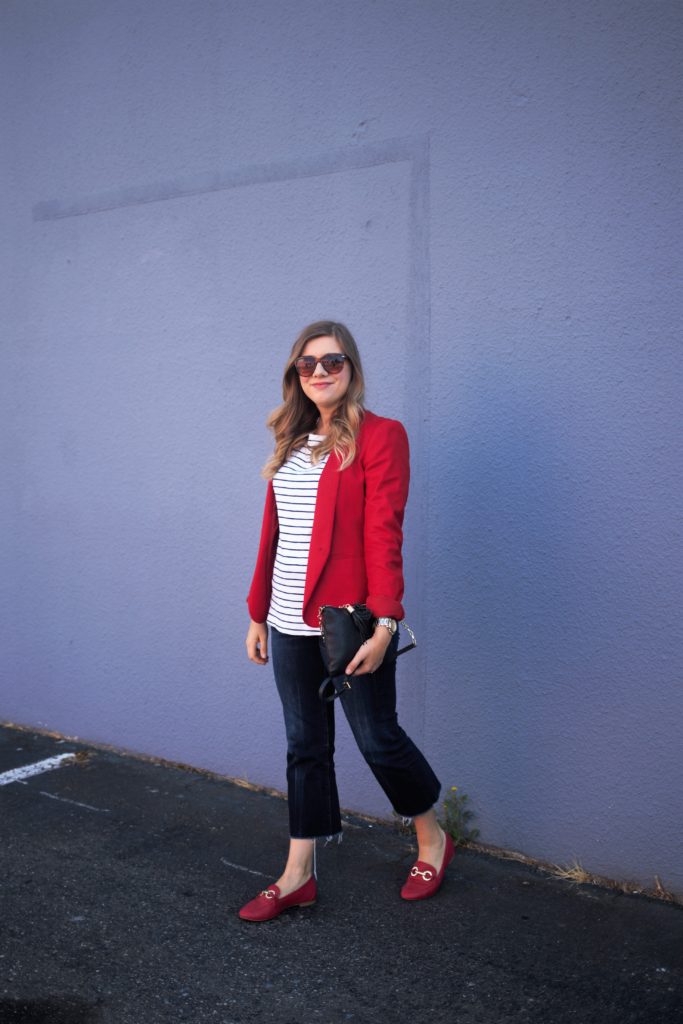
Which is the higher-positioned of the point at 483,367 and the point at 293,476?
the point at 483,367

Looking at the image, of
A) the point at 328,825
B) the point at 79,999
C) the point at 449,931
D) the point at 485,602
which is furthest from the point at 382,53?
the point at 79,999

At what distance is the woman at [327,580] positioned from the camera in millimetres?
3045

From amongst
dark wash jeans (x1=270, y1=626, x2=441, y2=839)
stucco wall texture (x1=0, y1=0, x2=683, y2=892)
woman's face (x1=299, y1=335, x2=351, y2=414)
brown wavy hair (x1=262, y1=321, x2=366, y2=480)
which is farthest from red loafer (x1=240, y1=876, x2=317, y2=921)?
woman's face (x1=299, y1=335, x2=351, y2=414)

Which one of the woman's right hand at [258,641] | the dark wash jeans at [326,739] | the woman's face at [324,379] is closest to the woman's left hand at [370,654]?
the dark wash jeans at [326,739]

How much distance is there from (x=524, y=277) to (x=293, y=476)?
1.14m

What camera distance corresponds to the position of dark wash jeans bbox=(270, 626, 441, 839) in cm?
316

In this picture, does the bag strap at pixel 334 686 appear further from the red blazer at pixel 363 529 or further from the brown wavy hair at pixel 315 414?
the brown wavy hair at pixel 315 414

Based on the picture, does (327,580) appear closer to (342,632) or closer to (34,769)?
(342,632)

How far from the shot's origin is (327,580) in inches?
121

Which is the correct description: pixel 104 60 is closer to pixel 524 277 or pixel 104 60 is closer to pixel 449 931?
pixel 524 277

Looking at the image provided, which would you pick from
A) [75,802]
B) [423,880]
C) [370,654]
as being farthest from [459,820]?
[75,802]

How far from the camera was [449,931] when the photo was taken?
314 cm

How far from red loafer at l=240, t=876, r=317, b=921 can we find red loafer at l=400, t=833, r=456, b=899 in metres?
0.33

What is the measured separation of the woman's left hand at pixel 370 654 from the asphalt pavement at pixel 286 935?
2.85 feet
